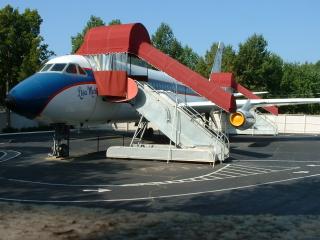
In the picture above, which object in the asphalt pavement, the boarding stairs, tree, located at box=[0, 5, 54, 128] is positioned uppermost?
tree, located at box=[0, 5, 54, 128]

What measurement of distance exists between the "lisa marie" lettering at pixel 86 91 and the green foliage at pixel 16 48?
934 inches

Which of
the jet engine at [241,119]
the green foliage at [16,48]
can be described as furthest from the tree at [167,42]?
the jet engine at [241,119]

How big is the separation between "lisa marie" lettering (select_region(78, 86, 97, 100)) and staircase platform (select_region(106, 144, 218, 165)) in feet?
8.84

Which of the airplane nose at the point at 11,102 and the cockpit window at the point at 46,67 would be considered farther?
the cockpit window at the point at 46,67

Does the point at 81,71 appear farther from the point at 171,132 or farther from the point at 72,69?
the point at 171,132

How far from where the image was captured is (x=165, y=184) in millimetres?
13555

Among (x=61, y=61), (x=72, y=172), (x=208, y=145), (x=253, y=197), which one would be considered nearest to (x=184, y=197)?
(x=253, y=197)

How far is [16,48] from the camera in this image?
145 ft

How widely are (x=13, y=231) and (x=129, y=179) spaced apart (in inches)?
283

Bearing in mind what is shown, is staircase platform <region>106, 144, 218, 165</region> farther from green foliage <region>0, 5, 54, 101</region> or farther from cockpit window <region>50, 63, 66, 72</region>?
green foliage <region>0, 5, 54, 101</region>

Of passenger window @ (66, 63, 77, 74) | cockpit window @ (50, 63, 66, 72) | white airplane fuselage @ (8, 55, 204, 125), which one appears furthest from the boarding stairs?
cockpit window @ (50, 63, 66, 72)

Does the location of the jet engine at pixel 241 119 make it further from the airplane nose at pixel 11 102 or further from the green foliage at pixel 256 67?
the green foliage at pixel 256 67

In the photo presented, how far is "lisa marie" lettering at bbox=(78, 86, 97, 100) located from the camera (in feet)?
62.0

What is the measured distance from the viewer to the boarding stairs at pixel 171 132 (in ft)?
63.8
